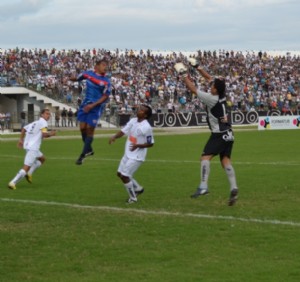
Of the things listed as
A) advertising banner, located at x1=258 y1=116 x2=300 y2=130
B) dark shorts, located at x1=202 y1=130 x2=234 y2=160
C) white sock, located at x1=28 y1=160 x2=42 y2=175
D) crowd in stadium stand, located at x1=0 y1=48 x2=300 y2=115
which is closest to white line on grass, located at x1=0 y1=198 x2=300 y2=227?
dark shorts, located at x1=202 y1=130 x2=234 y2=160

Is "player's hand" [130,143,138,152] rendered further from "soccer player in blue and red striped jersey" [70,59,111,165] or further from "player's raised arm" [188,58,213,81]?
"player's raised arm" [188,58,213,81]

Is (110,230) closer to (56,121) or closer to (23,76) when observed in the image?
(56,121)

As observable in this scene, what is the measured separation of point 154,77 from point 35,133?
52540 mm

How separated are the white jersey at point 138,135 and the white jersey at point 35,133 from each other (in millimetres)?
3857

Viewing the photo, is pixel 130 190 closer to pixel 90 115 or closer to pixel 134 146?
pixel 134 146

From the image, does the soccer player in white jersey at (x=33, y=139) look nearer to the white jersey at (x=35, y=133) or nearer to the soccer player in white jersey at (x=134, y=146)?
the white jersey at (x=35, y=133)

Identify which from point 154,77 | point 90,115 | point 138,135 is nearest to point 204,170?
point 138,135

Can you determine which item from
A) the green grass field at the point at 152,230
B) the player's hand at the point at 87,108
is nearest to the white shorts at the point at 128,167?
the green grass field at the point at 152,230

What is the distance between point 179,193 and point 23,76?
51.2 m

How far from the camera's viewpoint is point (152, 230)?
12.0 m

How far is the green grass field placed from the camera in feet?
30.2

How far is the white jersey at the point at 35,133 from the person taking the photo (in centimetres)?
1928

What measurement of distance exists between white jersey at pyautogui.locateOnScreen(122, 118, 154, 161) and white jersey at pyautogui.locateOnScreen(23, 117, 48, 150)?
386cm

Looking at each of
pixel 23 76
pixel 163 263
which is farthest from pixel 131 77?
pixel 163 263
